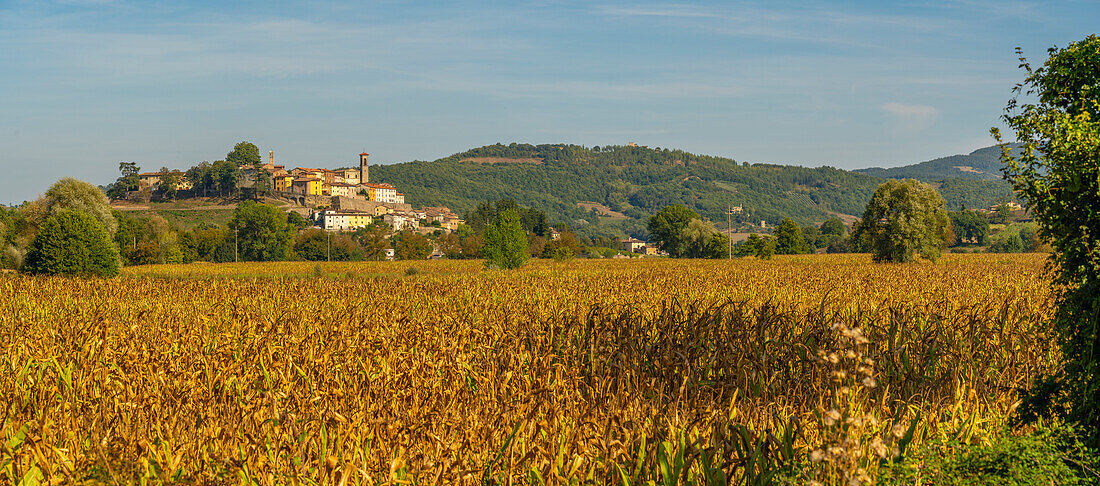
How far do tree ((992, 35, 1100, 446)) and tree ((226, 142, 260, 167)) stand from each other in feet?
641

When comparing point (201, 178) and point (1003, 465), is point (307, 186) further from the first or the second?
point (1003, 465)

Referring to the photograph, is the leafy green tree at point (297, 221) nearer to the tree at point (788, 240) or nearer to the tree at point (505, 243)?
the tree at point (788, 240)

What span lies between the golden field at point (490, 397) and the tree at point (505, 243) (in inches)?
1178

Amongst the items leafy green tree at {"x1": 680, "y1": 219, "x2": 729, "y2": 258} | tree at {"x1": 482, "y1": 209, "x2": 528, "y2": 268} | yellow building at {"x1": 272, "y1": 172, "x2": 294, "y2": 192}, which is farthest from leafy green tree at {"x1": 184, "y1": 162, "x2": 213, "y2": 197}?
tree at {"x1": 482, "y1": 209, "x2": 528, "y2": 268}

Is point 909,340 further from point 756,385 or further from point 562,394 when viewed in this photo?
point 562,394

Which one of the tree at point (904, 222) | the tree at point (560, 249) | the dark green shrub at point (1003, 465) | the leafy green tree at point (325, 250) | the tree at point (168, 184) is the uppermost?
the tree at point (168, 184)

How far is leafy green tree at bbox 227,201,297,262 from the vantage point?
340 feet

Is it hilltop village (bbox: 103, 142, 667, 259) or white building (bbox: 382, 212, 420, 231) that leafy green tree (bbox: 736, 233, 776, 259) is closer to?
hilltop village (bbox: 103, 142, 667, 259)

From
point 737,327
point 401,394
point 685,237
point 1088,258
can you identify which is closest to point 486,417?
point 401,394

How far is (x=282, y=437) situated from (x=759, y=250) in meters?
70.8

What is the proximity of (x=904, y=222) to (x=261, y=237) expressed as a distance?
8777 centimetres

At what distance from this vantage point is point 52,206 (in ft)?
196

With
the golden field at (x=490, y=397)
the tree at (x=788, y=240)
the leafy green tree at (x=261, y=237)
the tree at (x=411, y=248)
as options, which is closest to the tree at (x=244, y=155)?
the leafy green tree at (x=261, y=237)

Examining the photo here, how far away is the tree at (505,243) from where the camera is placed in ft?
134
